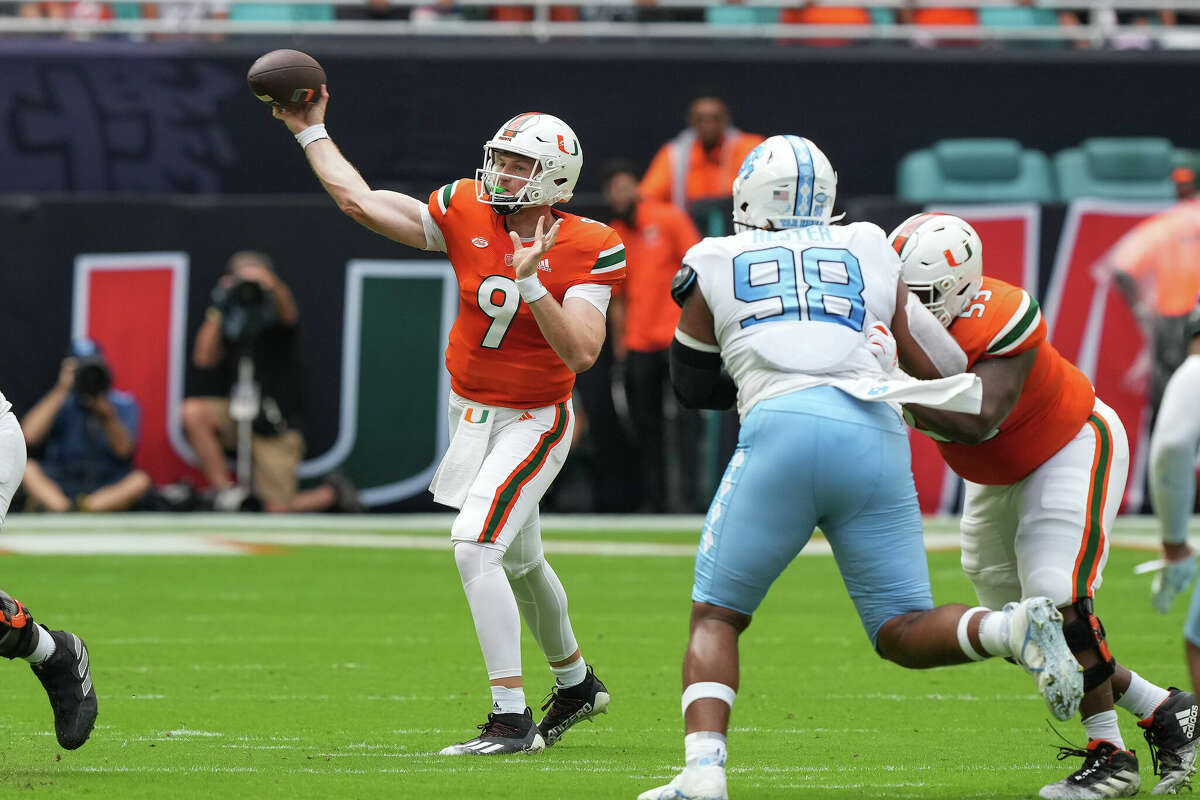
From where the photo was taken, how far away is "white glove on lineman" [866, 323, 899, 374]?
4785mm

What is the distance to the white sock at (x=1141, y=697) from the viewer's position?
17.3ft

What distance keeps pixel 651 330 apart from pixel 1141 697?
325 inches

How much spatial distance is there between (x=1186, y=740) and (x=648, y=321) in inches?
330

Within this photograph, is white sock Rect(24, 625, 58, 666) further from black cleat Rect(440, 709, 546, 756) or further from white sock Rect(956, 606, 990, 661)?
white sock Rect(956, 606, 990, 661)

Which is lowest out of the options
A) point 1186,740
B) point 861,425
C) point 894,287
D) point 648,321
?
point 648,321

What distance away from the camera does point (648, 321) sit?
1334 cm

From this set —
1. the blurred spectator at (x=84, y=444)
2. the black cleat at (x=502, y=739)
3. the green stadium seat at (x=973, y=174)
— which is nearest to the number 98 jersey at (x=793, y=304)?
the black cleat at (x=502, y=739)

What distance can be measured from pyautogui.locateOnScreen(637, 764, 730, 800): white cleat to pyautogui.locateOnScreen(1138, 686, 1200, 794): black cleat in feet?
4.47

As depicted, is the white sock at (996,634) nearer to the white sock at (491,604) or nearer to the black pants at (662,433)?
the white sock at (491,604)

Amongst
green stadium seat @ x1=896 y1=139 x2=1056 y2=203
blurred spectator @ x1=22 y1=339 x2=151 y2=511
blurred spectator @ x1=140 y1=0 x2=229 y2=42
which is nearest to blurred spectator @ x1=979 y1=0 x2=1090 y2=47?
green stadium seat @ x1=896 y1=139 x2=1056 y2=203

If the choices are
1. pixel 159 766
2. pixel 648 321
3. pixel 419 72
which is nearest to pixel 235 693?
pixel 159 766

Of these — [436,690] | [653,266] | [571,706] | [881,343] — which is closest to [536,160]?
[881,343]

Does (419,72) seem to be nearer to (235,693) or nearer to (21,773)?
(235,693)

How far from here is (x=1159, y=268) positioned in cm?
1392
